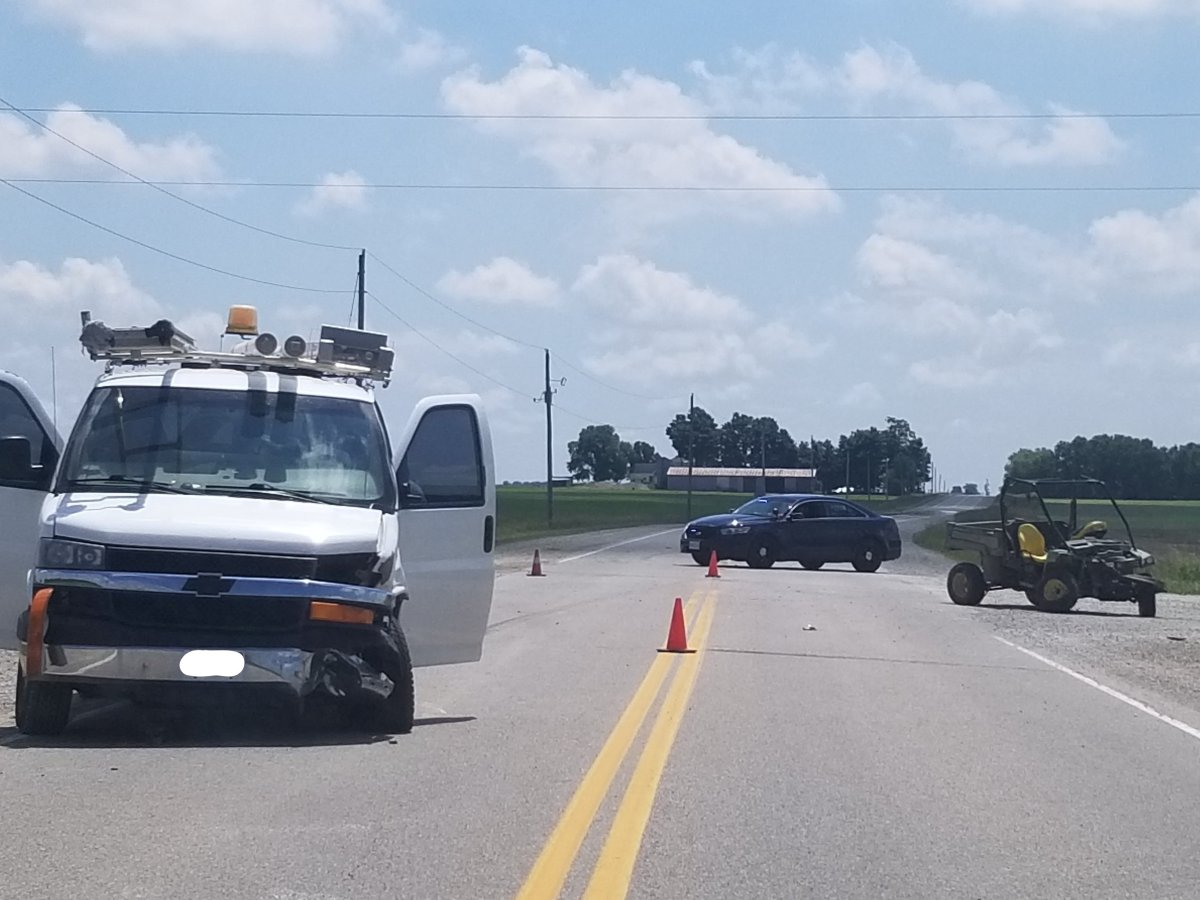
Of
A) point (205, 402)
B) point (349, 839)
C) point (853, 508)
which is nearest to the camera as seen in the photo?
point (349, 839)

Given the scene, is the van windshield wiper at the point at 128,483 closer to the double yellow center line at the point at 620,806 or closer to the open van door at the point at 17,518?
A: the open van door at the point at 17,518

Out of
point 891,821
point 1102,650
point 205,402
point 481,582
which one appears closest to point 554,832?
point 891,821

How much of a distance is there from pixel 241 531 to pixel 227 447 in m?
1.15

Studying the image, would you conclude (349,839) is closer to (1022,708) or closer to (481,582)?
(481,582)

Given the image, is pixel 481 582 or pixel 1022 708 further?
pixel 1022 708

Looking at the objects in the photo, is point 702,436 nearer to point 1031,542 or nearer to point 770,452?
point 770,452

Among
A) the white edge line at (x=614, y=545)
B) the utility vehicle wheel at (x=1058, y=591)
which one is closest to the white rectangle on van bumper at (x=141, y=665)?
the utility vehicle wheel at (x=1058, y=591)

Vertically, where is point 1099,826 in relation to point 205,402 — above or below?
below

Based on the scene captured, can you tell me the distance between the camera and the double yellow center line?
638cm

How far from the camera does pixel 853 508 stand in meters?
35.2

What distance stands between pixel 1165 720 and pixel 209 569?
730 centimetres

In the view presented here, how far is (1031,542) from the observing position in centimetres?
2481

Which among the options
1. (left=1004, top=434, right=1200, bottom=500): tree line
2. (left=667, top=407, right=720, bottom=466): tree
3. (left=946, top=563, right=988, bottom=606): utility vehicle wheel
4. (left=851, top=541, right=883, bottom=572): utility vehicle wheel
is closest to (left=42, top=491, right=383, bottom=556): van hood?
(left=946, top=563, right=988, bottom=606): utility vehicle wheel

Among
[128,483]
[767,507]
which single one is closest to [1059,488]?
[767,507]
